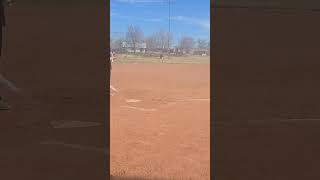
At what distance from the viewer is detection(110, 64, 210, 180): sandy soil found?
3.82 m

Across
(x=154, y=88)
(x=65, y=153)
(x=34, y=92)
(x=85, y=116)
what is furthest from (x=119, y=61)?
(x=65, y=153)

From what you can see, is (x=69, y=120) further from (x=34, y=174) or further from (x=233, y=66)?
(x=233, y=66)

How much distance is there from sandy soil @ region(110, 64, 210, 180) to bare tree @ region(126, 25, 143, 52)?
110 cm

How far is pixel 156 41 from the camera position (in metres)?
12.5

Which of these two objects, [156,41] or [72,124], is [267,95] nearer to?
[72,124]

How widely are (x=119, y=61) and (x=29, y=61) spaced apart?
5.38 m

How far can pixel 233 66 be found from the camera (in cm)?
973

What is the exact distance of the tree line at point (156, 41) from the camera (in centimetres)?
1193

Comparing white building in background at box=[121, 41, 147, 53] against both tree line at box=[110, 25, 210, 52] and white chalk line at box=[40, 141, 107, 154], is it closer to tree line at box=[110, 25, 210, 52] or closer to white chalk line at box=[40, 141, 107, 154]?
tree line at box=[110, 25, 210, 52]

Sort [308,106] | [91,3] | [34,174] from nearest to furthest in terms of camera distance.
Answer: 1. [34,174]
2. [308,106]
3. [91,3]

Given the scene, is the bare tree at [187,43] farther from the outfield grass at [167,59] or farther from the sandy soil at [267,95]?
the sandy soil at [267,95]

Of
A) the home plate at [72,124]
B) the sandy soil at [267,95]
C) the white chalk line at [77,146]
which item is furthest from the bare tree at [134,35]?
the white chalk line at [77,146]

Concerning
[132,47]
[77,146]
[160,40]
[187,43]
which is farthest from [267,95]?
[132,47]

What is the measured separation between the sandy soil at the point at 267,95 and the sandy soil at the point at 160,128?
0.28 meters
